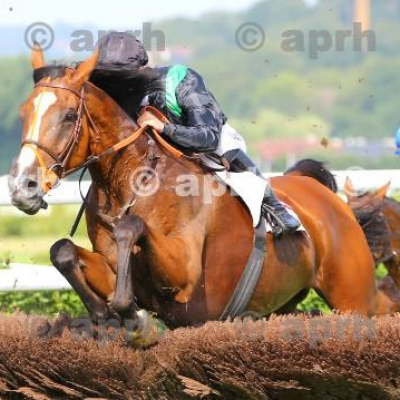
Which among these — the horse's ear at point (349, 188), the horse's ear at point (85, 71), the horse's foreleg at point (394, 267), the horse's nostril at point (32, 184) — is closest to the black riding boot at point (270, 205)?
the horse's ear at point (85, 71)

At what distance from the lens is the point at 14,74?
72.1 m

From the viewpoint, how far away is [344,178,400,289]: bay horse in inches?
299

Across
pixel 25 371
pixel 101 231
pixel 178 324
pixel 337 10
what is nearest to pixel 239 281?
pixel 178 324

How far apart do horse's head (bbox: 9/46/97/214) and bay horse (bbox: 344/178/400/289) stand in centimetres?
286

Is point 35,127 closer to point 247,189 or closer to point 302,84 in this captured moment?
point 247,189

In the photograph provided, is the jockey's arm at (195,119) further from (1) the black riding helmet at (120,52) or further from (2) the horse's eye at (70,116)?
(2) the horse's eye at (70,116)

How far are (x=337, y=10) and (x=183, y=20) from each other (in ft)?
91.9

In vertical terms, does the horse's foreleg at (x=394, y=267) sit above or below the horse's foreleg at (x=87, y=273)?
below

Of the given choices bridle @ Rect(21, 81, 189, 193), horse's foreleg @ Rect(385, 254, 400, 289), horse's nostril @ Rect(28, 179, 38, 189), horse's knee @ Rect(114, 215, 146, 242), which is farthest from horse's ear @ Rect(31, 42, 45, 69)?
horse's foreleg @ Rect(385, 254, 400, 289)

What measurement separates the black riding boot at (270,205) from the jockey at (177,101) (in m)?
0.13

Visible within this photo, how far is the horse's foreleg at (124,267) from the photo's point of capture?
5.10m

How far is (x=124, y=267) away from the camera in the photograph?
5.13 meters

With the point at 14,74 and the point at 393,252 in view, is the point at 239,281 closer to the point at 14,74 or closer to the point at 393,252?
the point at 393,252

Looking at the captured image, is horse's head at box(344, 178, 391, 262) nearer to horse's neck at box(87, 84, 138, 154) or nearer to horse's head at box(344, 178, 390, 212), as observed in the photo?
horse's head at box(344, 178, 390, 212)
